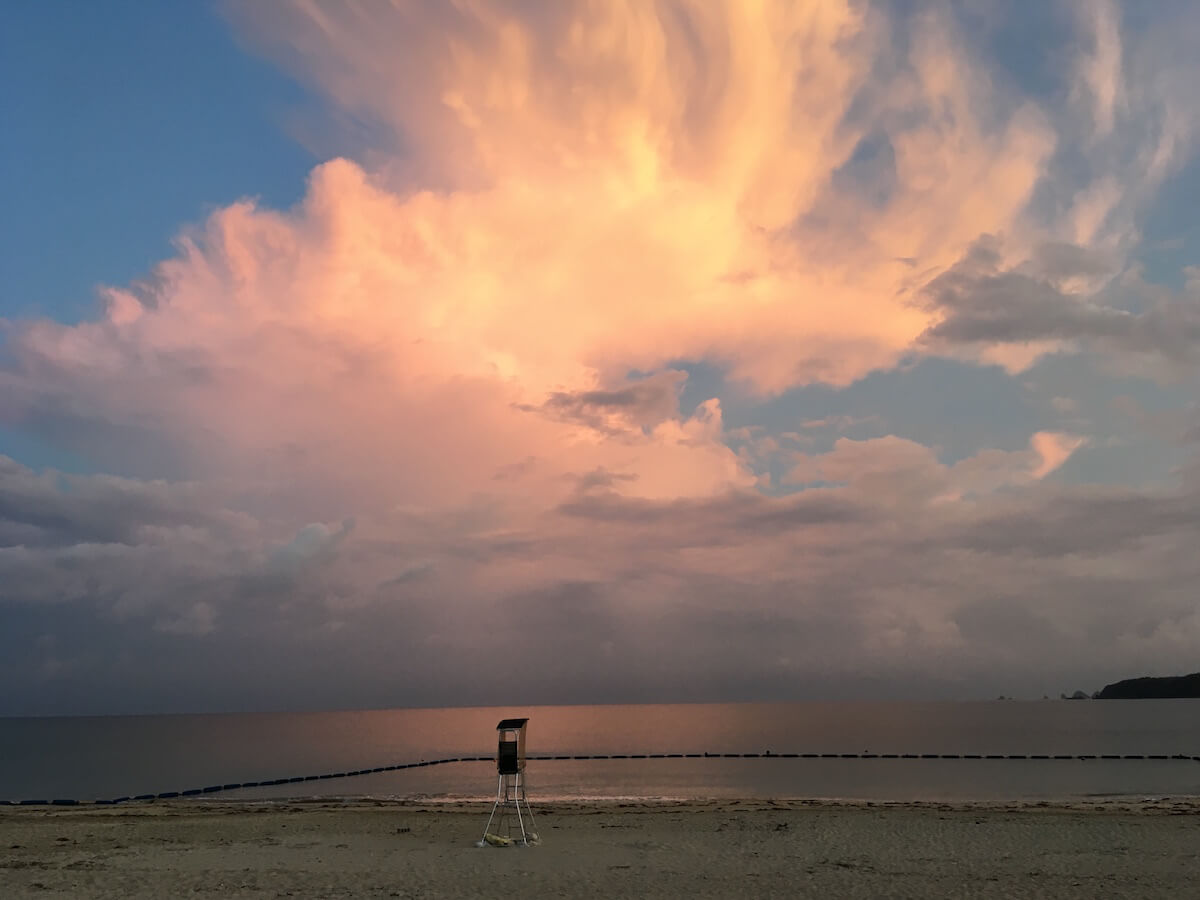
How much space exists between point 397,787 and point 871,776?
1151 inches

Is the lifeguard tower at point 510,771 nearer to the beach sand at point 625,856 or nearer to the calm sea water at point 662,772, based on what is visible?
the beach sand at point 625,856

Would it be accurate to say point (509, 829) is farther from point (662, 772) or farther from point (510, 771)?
→ point (662, 772)

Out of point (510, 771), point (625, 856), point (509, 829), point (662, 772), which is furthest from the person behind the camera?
point (662, 772)

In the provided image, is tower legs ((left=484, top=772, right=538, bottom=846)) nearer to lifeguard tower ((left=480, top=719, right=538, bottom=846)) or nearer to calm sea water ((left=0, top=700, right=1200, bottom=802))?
lifeguard tower ((left=480, top=719, right=538, bottom=846))

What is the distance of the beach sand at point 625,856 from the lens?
13945 millimetres

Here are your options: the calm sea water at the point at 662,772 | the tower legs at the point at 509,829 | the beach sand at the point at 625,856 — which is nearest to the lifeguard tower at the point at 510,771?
the tower legs at the point at 509,829

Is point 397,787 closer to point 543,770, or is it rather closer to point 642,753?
point 543,770

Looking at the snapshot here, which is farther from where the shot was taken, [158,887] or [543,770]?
[543,770]

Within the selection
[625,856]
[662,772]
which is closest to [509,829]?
[625,856]

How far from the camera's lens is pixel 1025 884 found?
14086 mm

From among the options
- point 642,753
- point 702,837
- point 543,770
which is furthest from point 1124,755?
point 702,837

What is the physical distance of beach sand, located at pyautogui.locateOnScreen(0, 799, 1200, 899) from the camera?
13.9m

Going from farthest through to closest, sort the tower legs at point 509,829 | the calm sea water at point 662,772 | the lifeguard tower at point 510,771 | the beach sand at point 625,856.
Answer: the calm sea water at point 662,772, the tower legs at point 509,829, the lifeguard tower at point 510,771, the beach sand at point 625,856

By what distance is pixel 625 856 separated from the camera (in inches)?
663
